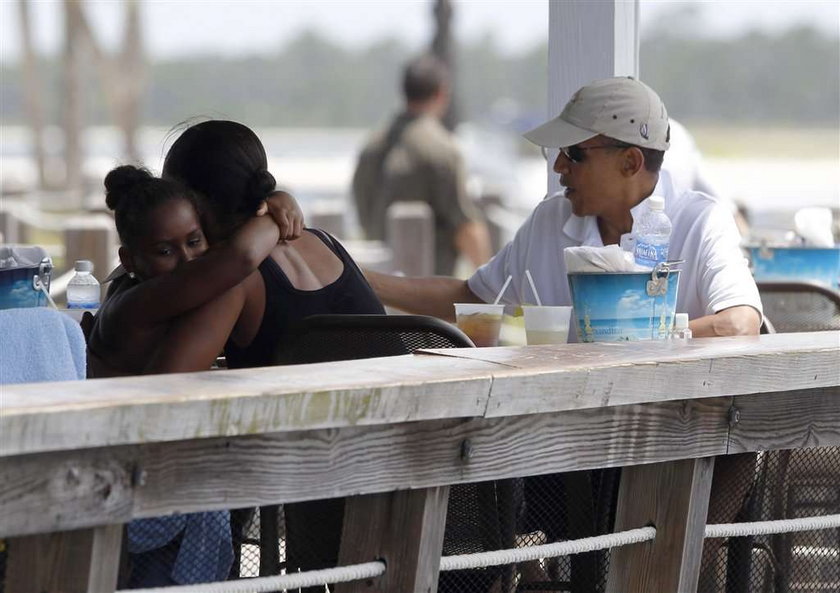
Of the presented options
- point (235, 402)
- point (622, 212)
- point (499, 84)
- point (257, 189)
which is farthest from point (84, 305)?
point (499, 84)

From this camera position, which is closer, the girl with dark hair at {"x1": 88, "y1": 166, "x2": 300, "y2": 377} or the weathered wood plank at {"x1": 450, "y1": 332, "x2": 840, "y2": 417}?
the weathered wood plank at {"x1": 450, "y1": 332, "x2": 840, "y2": 417}

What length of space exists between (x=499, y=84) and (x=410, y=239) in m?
48.8

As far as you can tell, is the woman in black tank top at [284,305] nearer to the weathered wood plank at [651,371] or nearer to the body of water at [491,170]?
the weathered wood plank at [651,371]

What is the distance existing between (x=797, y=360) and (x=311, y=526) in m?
0.86

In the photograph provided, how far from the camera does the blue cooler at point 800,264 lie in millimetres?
4812

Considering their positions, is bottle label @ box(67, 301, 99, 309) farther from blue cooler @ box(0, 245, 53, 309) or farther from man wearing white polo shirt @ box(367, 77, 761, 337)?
man wearing white polo shirt @ box(367, 77, 761, 337)

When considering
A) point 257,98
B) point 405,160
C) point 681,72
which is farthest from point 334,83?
point 405,160

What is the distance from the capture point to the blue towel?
84.0 inches

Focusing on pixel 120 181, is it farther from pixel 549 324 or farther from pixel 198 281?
Result: pixel 549 324

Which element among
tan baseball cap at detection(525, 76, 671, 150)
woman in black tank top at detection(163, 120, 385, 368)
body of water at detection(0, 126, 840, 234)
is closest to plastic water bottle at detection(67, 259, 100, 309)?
woman in black tank top at detection(163, 120, 385, 368)

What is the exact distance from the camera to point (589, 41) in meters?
4.18

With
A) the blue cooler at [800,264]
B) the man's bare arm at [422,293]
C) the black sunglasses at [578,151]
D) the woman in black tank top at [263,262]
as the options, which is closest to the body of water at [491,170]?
the blue cooler at [800,264]

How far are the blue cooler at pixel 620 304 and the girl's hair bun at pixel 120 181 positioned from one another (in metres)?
0.98

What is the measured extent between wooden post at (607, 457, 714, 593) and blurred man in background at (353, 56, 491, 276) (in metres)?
6.29
